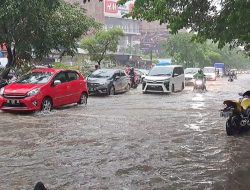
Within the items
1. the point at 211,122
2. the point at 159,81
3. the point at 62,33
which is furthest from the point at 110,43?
the point at 211,122

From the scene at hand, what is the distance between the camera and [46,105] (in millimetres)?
14125

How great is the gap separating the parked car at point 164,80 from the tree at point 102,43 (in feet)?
28.0

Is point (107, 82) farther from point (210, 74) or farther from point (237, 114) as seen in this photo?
point (210, 74)

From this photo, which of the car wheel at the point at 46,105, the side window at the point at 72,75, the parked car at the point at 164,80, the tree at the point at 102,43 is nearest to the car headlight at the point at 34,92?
the car wheel at the point at 46,105

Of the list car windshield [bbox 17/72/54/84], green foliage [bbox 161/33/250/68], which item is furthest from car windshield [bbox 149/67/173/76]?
green foliage [bbox 161/33/250/68]

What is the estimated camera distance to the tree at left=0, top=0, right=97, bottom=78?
48.4 ft

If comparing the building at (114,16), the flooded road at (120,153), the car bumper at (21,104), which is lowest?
the flooded road at (120,153)

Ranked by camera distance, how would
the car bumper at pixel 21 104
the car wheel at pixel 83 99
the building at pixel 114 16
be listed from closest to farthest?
the car bumper at pixel 21 104 < the car wheel at pixel 83 99 < the building at pixel 114 16

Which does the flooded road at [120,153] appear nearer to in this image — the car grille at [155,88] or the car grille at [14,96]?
the car grille at [14,96]

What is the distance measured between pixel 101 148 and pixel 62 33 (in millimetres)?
10988

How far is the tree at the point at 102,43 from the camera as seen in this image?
3294 centimetres

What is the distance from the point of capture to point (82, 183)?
241 inches

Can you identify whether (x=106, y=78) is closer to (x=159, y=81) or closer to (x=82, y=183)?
(x=159, y=81)

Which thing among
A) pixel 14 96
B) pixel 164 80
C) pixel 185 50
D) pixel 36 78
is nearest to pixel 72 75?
pixel 36 78
